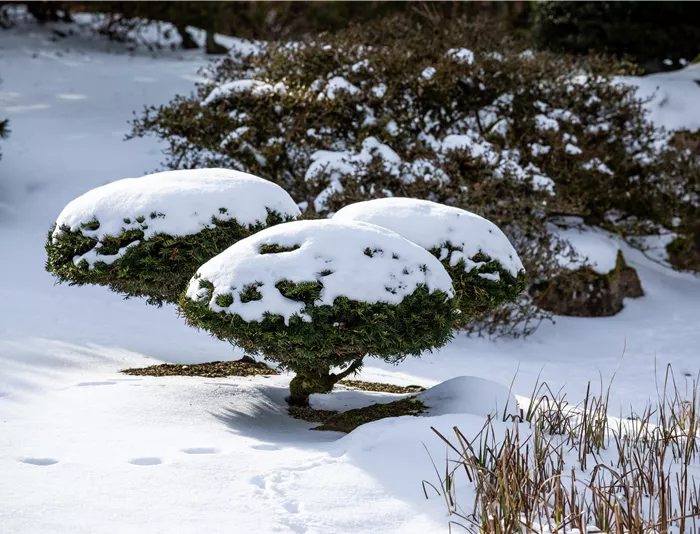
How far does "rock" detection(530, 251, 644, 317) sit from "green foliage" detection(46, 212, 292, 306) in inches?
181

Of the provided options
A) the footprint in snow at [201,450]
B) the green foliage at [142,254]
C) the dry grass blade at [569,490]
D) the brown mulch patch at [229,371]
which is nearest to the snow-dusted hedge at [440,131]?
the brown mulch patch at [229,371]

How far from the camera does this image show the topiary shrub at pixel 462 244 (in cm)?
477

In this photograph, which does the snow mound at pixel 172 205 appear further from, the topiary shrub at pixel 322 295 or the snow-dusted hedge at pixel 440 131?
the snow-dusted hedge at pixel 440 131

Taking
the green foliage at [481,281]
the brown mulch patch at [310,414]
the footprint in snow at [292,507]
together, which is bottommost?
the brown mulch patch at [310,414]

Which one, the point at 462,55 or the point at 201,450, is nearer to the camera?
the point at 201,450

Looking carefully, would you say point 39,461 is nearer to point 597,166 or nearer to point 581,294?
point 581,294

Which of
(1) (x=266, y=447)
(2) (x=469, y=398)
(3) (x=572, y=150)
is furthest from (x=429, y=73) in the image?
(1) (x=266, y=447)

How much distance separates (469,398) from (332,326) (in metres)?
1.17

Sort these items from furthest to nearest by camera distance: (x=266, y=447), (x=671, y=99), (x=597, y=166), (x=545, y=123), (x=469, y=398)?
(x=671, y=99) → (x=597, y=166) → (x=545, y=123) → (x=469, y=398) → (x=266, y=447)

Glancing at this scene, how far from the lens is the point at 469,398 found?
4.61 m

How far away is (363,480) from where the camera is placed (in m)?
3.30

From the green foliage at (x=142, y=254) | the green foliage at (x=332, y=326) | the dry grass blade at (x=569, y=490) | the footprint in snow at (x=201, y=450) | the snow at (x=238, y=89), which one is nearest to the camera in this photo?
the dry grass blade at (x=569, y=490)

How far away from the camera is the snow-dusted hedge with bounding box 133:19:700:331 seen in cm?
832

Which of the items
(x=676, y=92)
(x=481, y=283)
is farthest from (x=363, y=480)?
(x=676, y=92)
